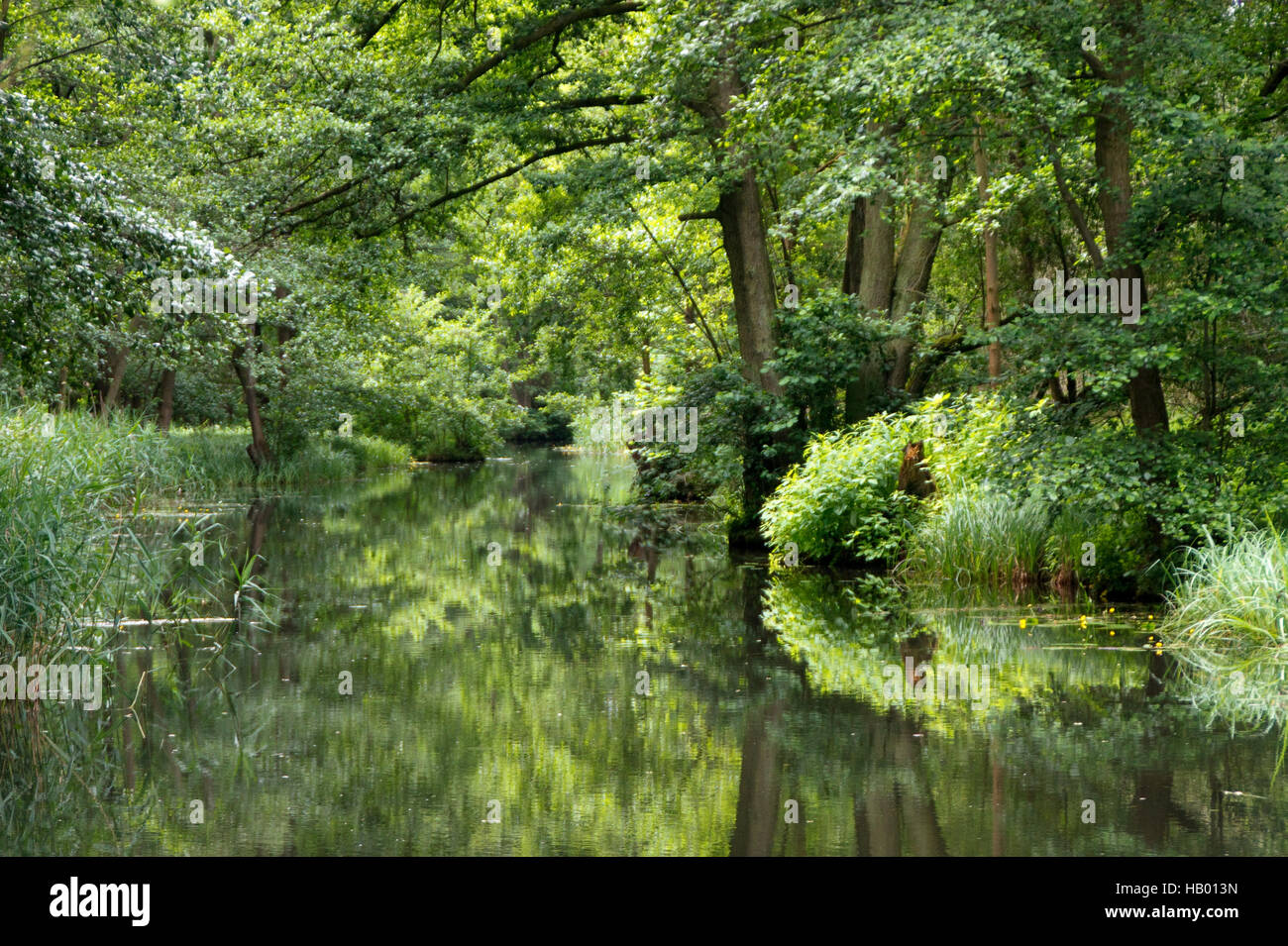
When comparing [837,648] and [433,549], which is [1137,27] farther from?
[433,549]

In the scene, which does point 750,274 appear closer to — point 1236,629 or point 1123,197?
point 1123,197

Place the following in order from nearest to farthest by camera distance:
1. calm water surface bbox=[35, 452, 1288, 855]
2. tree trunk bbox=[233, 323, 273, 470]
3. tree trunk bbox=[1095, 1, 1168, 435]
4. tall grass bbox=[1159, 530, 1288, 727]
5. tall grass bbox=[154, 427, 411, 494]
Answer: calm water surface bbox=[35, 452, 1288, 855] → tall grass bbox=[1159, 530, 1288, 727] → tree trunk bbox=[1095, 1, 1168, 435] → tall grass bbox=[154, 427, 411, 494] → tree trunk bbox=[233, 323, 273, 470]

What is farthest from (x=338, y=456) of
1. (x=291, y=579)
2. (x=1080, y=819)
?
(x=1080, y=819)

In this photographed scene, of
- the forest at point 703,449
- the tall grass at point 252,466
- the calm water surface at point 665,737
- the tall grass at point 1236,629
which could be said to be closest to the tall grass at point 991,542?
the forest at point 703,449

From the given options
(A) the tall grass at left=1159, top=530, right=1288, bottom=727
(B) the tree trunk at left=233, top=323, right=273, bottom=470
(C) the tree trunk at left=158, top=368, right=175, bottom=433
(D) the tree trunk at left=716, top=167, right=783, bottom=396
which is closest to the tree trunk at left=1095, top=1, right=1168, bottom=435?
(A) the tall grass at left=1159, top=530, right=1288, bottom=727

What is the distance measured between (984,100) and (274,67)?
354 inches

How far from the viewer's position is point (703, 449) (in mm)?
16594

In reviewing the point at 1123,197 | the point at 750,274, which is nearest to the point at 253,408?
the point at 750,274

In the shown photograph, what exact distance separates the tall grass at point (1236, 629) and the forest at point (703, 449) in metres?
0.05

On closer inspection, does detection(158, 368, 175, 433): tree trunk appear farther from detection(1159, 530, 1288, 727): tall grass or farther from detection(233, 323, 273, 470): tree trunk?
detection(1159, 530, 1288, 727): tall grass

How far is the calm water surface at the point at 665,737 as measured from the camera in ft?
16.7

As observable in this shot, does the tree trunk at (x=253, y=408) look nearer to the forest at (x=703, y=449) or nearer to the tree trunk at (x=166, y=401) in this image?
the tree trunk at (x=166, y=401)

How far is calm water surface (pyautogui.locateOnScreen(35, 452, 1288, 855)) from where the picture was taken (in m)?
5.09

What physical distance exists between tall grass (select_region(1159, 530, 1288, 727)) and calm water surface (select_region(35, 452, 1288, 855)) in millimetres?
297
